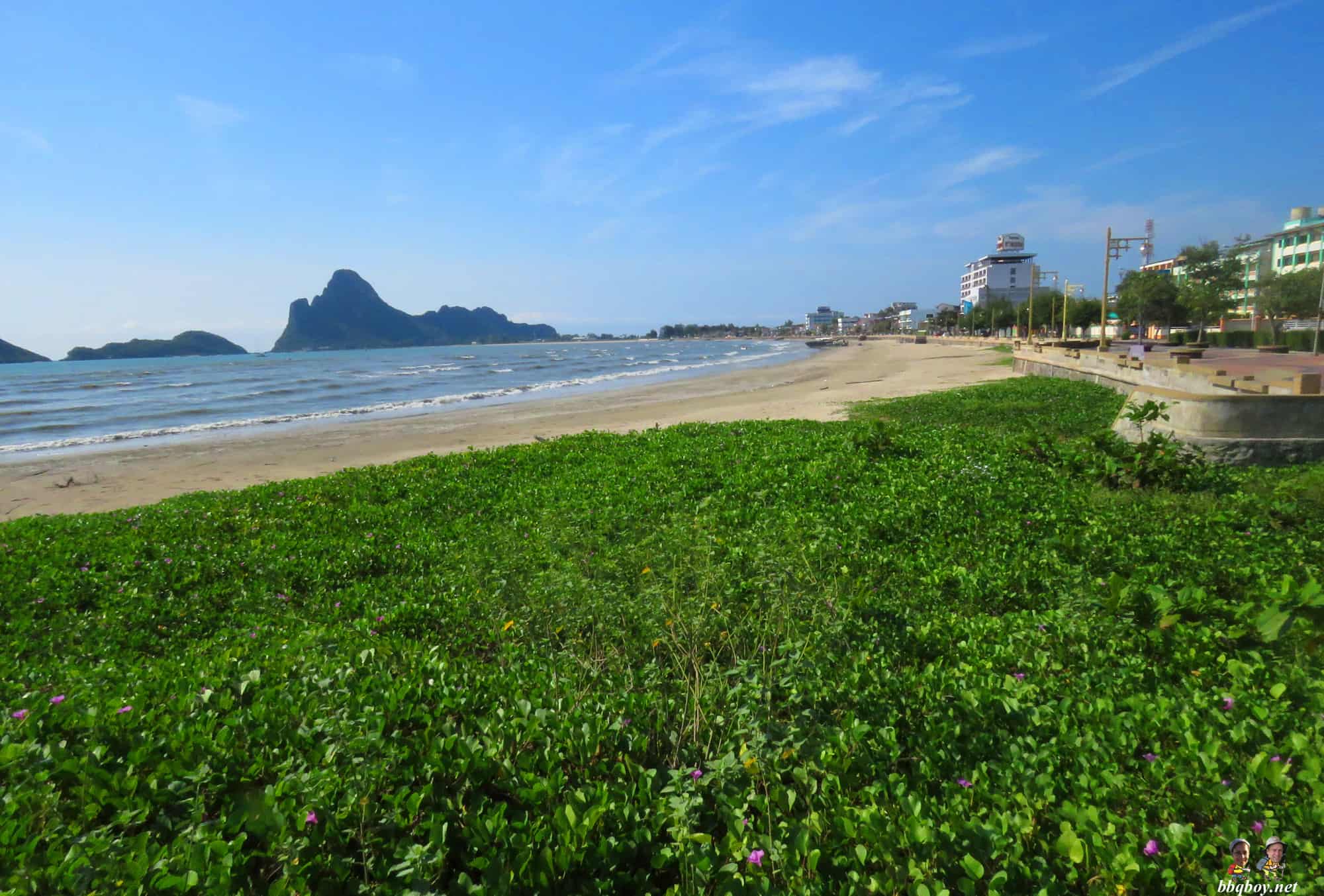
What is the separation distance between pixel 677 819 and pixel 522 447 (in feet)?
33.3

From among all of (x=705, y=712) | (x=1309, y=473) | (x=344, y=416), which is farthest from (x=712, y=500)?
(x=344, y=416)

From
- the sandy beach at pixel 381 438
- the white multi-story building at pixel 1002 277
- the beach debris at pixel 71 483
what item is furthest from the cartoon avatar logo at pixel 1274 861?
the white multi-story building at pixel 1002 277

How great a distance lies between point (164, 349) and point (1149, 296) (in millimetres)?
183679

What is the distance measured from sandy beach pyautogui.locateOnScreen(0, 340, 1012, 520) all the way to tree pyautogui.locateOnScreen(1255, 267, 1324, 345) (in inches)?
869

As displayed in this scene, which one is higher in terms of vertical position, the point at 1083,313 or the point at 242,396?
the point at 1083,313

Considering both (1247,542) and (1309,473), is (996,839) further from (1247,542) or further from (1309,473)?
(1309,473)

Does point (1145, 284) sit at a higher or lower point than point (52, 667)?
higher

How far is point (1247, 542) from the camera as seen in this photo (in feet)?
19.5

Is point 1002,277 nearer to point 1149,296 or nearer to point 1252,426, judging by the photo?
point 1149,296

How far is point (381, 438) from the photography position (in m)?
19.8

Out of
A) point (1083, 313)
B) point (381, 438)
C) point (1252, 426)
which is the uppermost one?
point (1083, 313)

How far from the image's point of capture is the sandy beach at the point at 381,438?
13648 millimetres

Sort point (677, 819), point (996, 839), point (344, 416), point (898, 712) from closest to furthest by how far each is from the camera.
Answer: point (996, 839) → point (677, 819) → point (898, 712) → point (344, 416)

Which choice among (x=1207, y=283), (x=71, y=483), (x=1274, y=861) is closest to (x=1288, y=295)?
(x=1207, y=283)
